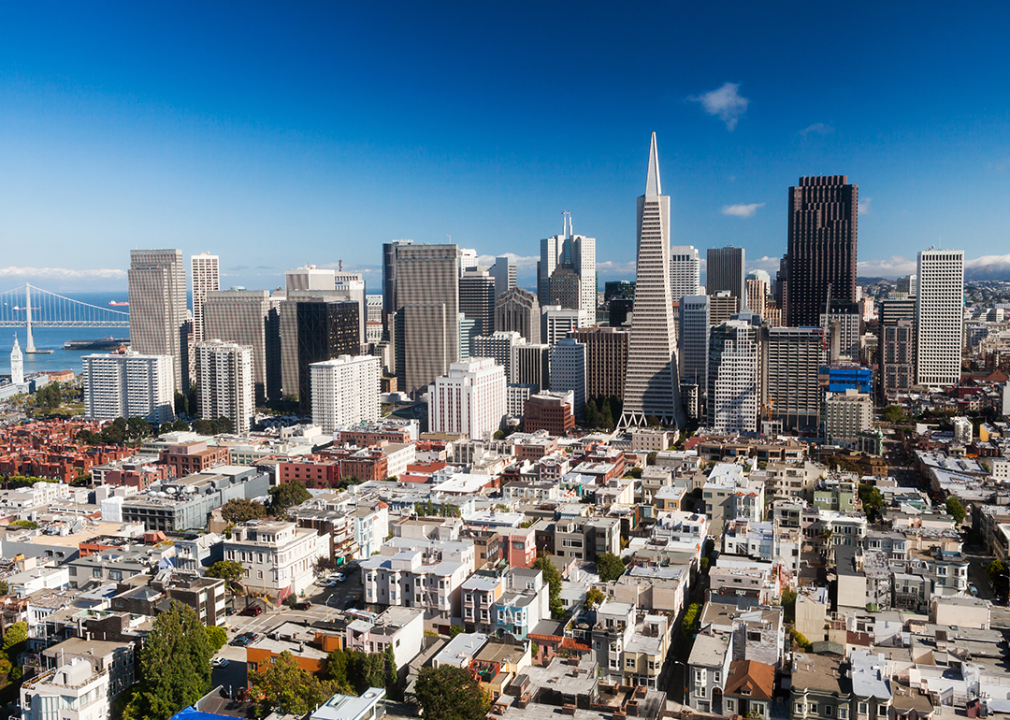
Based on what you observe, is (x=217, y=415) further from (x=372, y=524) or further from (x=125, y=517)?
(x=372, y=524)

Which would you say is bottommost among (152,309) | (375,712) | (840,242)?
(375,712)

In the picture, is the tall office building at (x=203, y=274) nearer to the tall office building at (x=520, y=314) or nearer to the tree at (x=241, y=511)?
the tall office building at (x=520, y=314)

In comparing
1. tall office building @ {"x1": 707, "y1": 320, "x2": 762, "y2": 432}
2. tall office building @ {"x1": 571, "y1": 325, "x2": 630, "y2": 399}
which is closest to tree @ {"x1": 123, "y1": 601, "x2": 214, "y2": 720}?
tall office building @ {"x1": 707, "y1": 320, "x2": 762, "y2": 432}

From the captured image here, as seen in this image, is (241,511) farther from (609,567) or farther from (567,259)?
(567,259)

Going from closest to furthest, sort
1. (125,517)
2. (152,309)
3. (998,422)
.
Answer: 1. (125,517)
2. (998,422)
3. (152,309)

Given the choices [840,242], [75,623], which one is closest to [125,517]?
[75,623]

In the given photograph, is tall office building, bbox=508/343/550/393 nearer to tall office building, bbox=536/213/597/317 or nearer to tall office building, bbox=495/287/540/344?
tall office building, bbox=495/287/540/344
